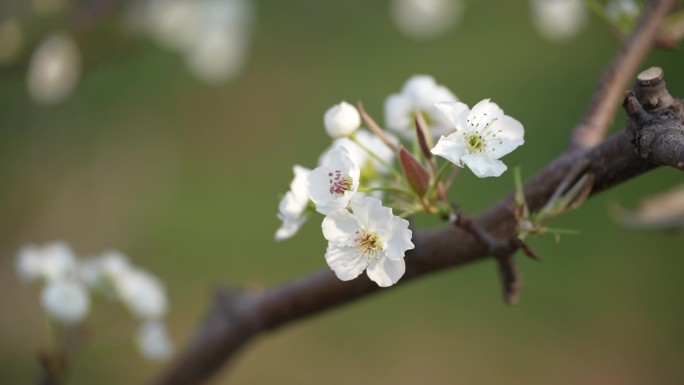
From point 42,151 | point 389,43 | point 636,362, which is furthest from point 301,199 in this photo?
point 389,43

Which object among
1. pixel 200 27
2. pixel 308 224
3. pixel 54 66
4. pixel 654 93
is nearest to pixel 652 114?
pixel 654 93

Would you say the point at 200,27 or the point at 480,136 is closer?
the point at 480,136

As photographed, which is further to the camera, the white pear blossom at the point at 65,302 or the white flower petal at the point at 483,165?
the white pear blossom at the point at 65,302

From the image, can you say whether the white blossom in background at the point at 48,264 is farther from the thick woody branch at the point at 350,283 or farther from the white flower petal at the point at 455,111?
the white flower petal at the point at 455,111

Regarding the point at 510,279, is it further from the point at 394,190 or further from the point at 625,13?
the point at 625,13

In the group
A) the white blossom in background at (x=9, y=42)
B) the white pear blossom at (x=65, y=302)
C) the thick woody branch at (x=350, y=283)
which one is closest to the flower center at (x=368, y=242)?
the thick woody branch at (x=350, y=283)

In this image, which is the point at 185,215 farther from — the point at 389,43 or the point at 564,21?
the point at 564,21
